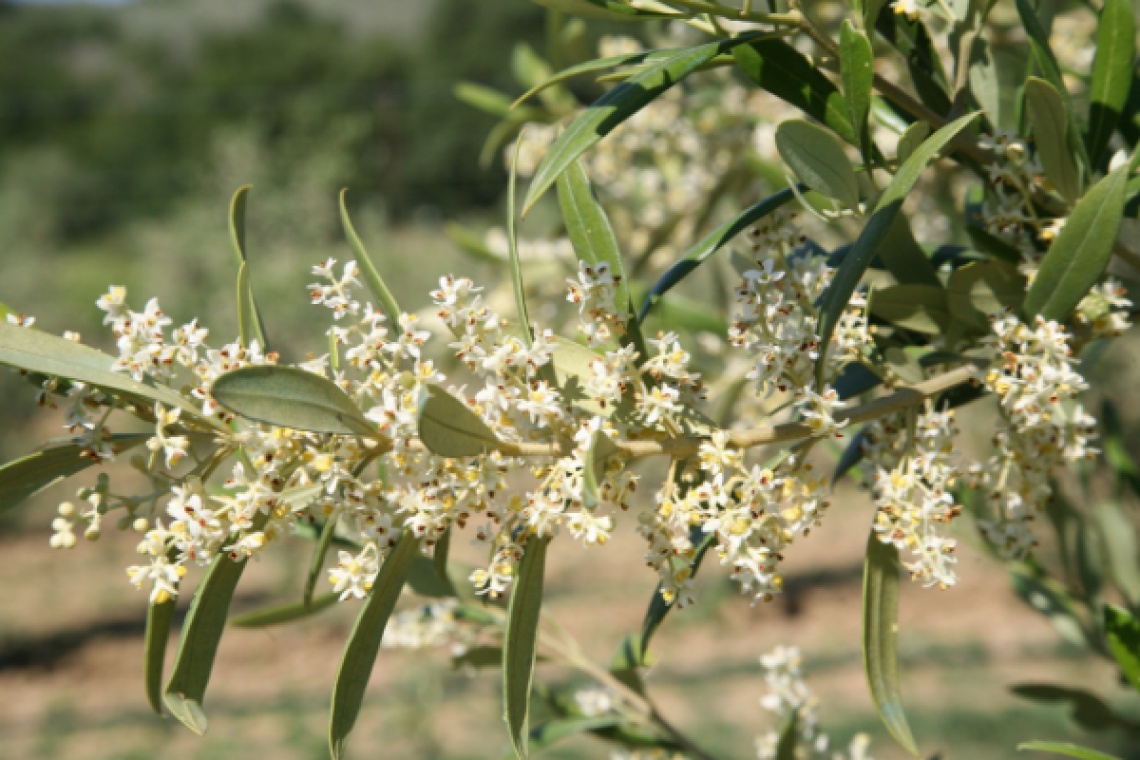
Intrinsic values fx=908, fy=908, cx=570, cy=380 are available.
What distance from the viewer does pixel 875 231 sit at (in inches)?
31.3

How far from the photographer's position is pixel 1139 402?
6.16 m

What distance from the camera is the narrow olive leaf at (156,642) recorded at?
89 cm

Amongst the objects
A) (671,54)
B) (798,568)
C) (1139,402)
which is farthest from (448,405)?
(798,568)

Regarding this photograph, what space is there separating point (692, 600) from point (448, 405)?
316mm

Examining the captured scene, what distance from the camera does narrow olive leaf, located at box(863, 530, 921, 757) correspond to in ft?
3.04

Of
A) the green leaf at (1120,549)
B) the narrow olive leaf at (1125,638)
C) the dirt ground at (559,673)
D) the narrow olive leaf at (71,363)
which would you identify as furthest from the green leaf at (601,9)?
the dirt ground at (559,673)

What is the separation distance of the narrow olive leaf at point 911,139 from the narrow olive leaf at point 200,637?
66cm

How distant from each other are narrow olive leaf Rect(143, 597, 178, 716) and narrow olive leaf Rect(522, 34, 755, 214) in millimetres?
531

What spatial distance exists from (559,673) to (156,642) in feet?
19.5

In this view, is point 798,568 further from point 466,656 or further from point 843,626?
point 466,656

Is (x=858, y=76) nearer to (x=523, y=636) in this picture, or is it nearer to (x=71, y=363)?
(x=523, y=636)

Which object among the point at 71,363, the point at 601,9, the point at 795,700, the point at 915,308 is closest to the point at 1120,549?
the point at 795,700

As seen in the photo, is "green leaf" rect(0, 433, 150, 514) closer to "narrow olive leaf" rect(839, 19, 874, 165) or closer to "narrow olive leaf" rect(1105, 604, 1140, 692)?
"narrow olive leaf" rect(839, 19, 874, 165)

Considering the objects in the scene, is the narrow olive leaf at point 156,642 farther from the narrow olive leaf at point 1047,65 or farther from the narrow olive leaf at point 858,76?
the narrow olive leaf at point 1047,65
